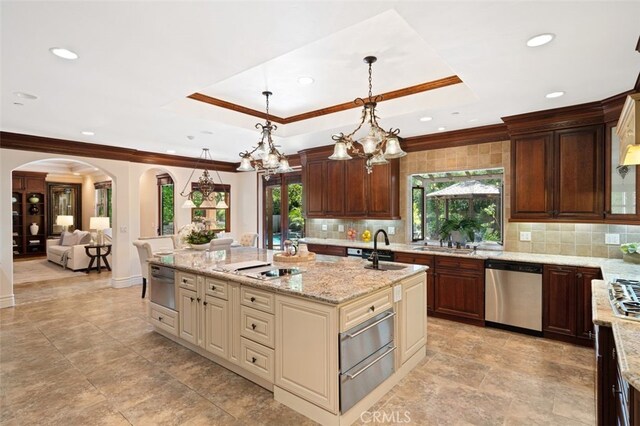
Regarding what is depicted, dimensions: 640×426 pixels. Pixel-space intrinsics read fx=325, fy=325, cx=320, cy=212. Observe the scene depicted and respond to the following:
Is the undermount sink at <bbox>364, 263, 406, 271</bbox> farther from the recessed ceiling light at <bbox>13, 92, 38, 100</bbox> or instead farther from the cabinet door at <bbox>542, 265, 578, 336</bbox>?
the recessed ceiling light at <bbox>13, 92, 38, 100</bbox>

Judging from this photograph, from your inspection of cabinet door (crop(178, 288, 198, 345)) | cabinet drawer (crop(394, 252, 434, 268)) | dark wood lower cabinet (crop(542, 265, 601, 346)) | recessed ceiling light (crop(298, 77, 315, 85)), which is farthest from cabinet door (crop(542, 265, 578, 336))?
cabinet door (crop(178, 288, 198, 345))

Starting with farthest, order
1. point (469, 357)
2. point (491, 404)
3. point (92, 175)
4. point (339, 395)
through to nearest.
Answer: point (92, 175)
point (469, 357)
point (491, 404)
point (339, 395)

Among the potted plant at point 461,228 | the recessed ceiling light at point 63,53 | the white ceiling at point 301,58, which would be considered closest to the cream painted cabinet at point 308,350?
the white ceiling at point 301,58

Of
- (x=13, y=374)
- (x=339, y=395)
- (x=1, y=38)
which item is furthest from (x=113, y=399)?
(x=1, y=38)

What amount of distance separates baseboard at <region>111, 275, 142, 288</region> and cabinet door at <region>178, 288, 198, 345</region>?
12.6 feet

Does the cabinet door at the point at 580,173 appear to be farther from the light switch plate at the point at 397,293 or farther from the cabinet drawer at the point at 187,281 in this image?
the cabinet drawer at the point at 187,281

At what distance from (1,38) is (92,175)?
1043cm

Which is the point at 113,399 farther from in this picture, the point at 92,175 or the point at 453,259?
the point at 92,175

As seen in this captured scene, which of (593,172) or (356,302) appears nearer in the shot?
(356,302)

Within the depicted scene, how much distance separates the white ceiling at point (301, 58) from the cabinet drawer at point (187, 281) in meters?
1.86

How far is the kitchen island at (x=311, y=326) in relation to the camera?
2262 mm

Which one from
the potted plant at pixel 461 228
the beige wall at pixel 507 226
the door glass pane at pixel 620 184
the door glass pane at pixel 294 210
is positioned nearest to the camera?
the door glass pane at pixel 620 184

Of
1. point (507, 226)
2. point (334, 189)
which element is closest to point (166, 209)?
point (334, 189)

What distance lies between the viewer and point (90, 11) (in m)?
1.92
